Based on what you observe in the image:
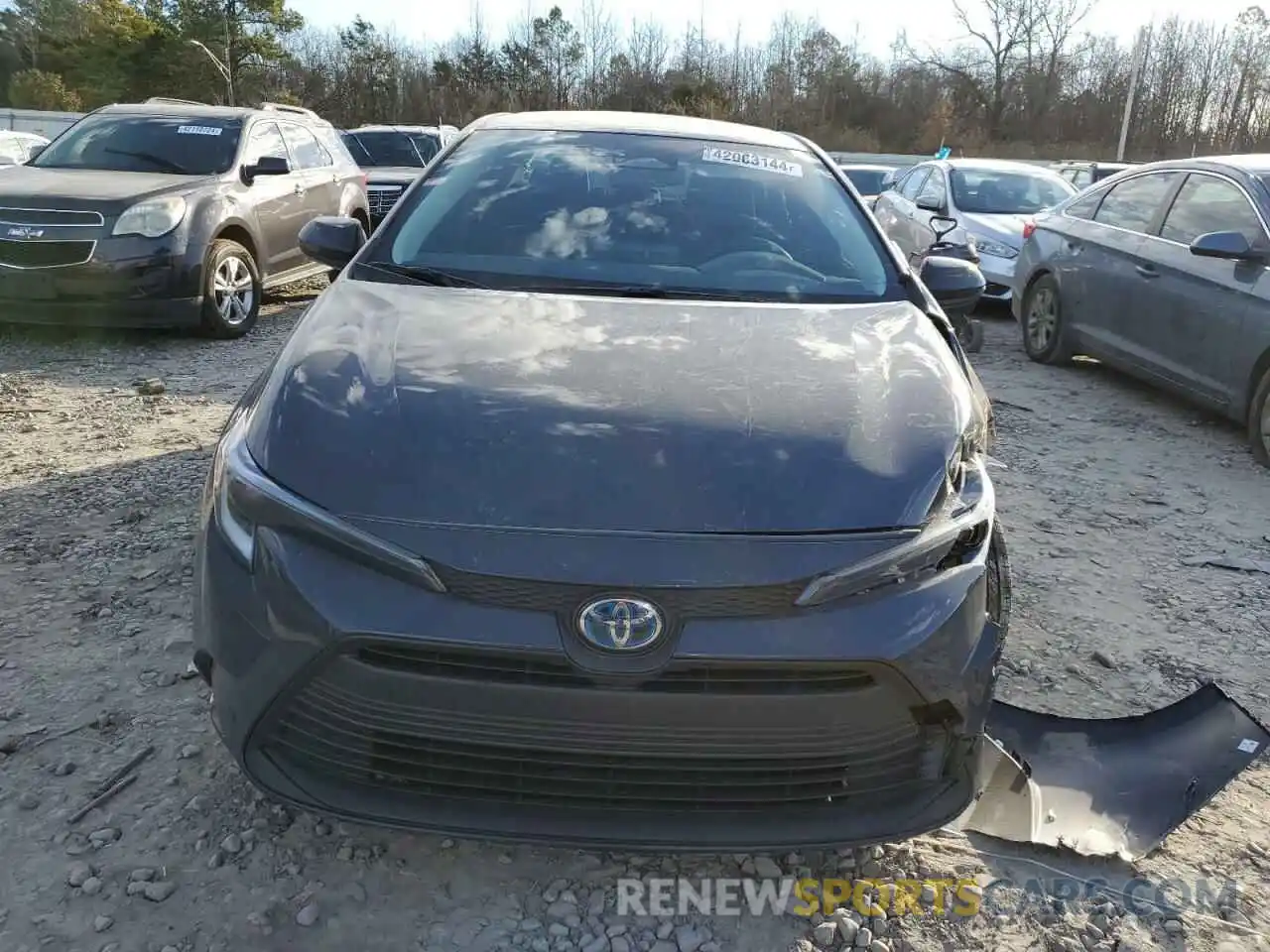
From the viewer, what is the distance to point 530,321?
254cm

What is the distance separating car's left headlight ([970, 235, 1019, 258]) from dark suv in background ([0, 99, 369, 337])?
576 cm

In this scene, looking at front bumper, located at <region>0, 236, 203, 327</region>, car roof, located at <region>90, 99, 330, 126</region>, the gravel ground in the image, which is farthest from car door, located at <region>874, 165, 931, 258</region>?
front bumper, located at <region>0, 236, 203, 327</region>

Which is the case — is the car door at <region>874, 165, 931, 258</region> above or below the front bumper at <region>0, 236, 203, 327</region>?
above

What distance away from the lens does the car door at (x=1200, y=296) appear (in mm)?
5273

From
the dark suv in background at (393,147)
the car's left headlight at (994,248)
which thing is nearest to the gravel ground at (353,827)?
the car's left headlight at (994,248)

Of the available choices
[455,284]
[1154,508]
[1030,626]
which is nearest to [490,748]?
[455,284]

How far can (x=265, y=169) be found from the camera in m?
7.44

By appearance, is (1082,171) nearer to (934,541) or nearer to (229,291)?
(229,291)

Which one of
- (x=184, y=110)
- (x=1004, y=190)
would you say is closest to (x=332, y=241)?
(x=184, y=110)

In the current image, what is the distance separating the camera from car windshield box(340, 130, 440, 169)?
43.6ft

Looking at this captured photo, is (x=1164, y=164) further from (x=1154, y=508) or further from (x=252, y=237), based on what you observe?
(x=252, y=237)

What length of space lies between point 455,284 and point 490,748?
1444 mm

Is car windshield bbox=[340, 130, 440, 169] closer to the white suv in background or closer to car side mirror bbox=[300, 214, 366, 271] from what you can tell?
the white suv in background

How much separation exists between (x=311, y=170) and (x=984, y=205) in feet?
20.2
